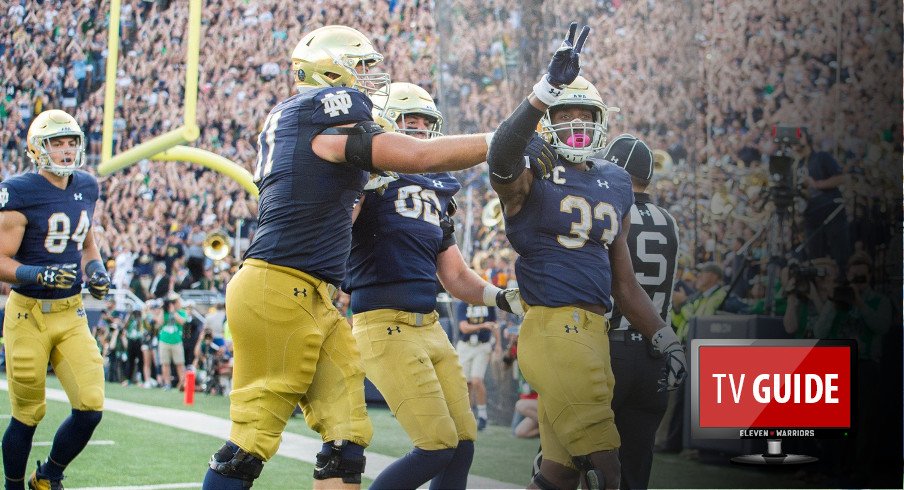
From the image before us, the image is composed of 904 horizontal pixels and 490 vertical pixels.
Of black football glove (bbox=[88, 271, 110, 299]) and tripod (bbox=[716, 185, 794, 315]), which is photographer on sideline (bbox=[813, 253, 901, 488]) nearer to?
A: tripod (bbox=[716, 185, 794, 315])

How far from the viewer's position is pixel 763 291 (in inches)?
190

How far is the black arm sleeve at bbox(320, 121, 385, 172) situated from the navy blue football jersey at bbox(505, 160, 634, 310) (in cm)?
87

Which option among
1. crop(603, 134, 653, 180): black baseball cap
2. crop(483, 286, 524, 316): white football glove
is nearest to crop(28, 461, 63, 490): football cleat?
crop(483, 286, 524, 316): white football glove

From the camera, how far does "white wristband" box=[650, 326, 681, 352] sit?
137 inches

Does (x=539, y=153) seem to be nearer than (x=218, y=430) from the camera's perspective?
Yes

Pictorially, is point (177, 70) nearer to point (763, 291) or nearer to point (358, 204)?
point (358, 204)

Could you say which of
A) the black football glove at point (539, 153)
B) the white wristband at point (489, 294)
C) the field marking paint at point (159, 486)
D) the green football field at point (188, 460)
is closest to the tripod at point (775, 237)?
the green football field at point (188, 460)

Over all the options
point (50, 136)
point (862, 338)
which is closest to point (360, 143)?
point (50, 136)

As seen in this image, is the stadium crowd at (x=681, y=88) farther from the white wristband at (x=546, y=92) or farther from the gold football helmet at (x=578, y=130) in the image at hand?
the white wristband at (x=546, y=92)

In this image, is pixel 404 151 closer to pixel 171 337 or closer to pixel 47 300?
pixel 47 300

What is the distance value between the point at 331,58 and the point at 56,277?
5.60 ft

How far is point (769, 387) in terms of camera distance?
4.79 meters

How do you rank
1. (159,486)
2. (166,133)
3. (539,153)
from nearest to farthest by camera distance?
(539,153) → (159,486) → (166,133)

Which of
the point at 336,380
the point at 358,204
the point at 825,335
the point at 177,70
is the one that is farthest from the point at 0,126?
the point at 825,335
